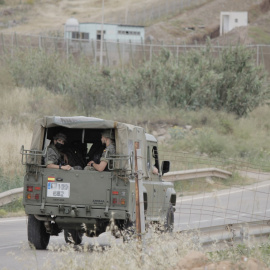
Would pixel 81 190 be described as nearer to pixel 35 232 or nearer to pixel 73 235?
pixel 35 232

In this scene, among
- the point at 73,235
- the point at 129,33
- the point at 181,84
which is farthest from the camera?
the point at 129,33

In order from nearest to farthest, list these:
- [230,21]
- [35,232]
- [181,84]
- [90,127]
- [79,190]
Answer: [79,190]
[90,127]
[35,232]
[181,84]
[230,21]

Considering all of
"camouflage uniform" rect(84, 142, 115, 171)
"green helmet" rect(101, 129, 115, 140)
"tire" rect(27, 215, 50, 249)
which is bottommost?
"tire" rect(27, 215, 50, 249)

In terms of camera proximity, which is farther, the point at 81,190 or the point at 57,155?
the point at 57,155

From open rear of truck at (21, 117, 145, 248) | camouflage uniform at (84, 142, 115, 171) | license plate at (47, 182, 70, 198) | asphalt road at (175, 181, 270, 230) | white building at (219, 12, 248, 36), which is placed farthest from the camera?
white building at (219, 12, 248, 36)

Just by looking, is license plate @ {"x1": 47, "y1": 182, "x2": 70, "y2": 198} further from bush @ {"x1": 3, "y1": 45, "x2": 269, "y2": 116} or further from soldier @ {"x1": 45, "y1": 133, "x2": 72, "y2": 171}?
bush @ {"x1": 3, "y1": 45, "x2": 269, "y2": 116}

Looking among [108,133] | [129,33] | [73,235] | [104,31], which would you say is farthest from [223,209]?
[129,33]

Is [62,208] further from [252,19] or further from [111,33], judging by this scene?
[252,19]

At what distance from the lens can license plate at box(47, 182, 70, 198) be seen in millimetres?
12672

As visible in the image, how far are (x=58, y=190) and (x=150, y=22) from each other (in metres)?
101

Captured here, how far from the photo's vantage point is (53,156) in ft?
43.3

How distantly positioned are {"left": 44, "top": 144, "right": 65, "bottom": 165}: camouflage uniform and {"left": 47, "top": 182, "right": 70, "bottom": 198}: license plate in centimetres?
44

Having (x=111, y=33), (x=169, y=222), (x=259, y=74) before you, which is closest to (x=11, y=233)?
(x=169, y=222)

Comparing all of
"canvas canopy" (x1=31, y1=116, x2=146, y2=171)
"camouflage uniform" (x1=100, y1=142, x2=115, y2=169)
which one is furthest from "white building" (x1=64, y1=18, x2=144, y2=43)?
"camouflage uniform" (x1=100, y1=142, x2=115, y2=169)
